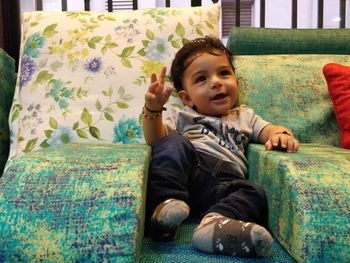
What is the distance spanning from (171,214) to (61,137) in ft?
1.92

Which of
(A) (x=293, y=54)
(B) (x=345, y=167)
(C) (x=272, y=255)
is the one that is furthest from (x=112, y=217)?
(A) (x=293, y=54)

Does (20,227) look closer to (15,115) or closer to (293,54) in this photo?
(15,115)

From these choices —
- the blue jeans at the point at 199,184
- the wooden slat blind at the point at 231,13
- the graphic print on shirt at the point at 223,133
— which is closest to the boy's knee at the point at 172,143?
the blue jeans at the point at 199,184

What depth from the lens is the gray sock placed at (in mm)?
816

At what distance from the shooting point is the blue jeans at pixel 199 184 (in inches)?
35.7

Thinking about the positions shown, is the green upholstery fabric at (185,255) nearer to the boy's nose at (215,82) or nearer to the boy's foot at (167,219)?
the boy's foot at (167,219)

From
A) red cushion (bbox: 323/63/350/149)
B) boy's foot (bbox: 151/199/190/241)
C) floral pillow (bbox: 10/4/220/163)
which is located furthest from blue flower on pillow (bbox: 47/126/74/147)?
red cushion (bbox: 323/63/350/149)

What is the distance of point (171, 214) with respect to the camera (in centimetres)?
82

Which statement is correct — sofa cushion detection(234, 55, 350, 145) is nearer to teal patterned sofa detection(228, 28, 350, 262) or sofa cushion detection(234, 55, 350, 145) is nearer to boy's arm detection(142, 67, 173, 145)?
teal patterned sofa detection(228, 28, 350, 262)

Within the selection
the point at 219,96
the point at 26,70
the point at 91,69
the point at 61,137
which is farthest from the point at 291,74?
the point at 26,70

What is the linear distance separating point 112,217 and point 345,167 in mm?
429

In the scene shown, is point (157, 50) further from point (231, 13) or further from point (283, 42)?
point (231, 13)

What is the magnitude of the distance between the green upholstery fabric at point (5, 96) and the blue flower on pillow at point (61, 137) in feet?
0.69

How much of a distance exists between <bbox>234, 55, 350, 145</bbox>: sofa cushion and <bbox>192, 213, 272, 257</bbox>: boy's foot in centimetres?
60
